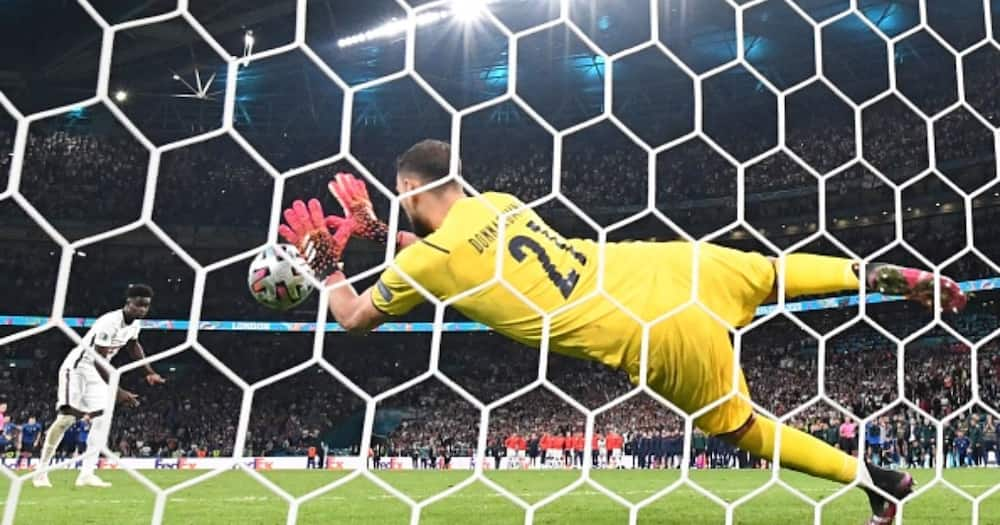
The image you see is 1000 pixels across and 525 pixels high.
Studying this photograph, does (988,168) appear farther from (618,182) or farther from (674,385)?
(674,385)

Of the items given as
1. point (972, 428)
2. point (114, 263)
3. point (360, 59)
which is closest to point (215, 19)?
point (360, 59)

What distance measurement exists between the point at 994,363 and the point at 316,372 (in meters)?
13.2

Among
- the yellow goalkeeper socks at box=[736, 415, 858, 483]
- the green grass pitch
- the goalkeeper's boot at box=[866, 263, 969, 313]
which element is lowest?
the green grass pitch

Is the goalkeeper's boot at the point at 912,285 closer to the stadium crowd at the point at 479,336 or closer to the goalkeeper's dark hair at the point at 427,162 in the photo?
the goalkeeper's dark hair at the point at 427,162

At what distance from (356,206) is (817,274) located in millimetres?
1173

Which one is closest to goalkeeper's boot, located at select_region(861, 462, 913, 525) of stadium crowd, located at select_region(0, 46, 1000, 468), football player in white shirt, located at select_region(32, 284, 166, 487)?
football player in white shirt, located at select_region(32, 284, 166, 487)

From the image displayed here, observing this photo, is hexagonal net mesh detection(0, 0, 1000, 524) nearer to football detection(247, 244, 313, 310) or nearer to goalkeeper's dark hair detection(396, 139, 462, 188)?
football detection(247, 244, 313, 310)

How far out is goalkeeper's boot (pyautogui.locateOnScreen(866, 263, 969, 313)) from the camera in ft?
7.12

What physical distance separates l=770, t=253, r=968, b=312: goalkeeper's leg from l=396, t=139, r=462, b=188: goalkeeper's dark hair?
0.91m

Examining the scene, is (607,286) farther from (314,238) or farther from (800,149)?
(800,149)

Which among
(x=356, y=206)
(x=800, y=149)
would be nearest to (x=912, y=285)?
(x=356, y=206)

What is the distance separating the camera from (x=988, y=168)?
14.6 metres

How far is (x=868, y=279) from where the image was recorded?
86.7 inches

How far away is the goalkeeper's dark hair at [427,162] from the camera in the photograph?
2.20 m
